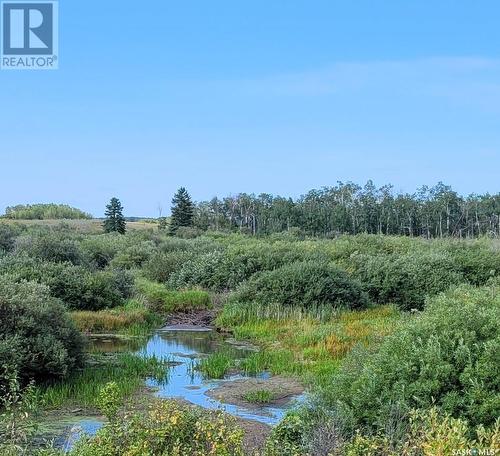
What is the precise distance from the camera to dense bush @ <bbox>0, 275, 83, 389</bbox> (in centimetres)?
1120

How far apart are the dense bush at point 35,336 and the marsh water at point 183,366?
172 cm

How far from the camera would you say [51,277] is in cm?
2095

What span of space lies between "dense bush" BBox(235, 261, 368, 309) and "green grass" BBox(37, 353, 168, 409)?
7589 mm

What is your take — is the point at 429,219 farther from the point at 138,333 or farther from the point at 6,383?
the point at 6,383

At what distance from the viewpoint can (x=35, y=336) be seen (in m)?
11.9

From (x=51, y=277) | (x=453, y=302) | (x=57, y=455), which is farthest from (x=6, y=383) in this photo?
(x=51, y=277)

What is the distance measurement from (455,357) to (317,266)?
48.7 feet

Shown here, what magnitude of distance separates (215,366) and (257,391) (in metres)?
2.17

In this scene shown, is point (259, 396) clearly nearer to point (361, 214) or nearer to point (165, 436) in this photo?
point (165, 436)

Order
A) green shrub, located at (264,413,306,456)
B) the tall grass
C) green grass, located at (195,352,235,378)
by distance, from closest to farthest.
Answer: green shrub, located at (264,413,306,456), green grass, located at (195,352,235,378), the tall grass

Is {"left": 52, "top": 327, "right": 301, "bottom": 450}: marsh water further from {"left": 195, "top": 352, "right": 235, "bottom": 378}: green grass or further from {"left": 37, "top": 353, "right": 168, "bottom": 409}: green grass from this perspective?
{"left": 37, "top": 353, "right": 168, "bottom": 409}: green grass

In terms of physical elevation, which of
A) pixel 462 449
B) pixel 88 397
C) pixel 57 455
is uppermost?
pixel 462 449

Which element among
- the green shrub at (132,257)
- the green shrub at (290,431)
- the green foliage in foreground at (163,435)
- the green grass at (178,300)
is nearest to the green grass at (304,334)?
the green grass at (178,300)

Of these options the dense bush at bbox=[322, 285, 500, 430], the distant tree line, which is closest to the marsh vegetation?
the dense bush at bbox=[322, 285, 500, 430]
